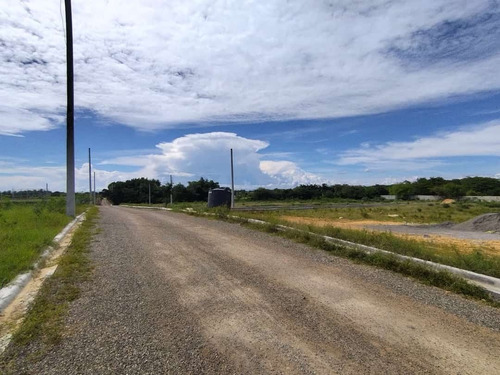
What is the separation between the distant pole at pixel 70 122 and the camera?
54.1ft

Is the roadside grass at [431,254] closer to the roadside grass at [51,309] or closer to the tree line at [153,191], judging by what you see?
the roadside grass at [51,309]

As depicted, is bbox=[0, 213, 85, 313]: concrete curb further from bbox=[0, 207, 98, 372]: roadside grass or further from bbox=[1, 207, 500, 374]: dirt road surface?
bbox=[1, 207, 500, 374]: dirt road surface

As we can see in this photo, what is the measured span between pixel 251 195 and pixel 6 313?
82.2 meters

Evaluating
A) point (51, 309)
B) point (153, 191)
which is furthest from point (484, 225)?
point (153, 191)

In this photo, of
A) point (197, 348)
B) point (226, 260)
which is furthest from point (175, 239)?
point (197, 348)

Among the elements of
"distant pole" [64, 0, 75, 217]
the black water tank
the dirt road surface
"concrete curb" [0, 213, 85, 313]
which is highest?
"distant pole" [64, 0, 75, 217]

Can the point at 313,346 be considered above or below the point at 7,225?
below

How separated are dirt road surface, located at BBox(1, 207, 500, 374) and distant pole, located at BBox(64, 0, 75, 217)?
11.4 m

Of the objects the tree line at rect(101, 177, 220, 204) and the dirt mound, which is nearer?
the dirt mound

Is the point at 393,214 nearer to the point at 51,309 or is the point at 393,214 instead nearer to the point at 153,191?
the point at 51,309

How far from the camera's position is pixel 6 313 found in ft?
14.1

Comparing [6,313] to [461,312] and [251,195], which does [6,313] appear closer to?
[461,312]

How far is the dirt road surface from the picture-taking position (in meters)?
3.10

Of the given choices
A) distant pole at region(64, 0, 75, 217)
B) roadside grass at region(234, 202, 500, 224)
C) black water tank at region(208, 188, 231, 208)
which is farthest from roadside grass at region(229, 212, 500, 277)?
black water tank at region(208, 188, 231, 208)
